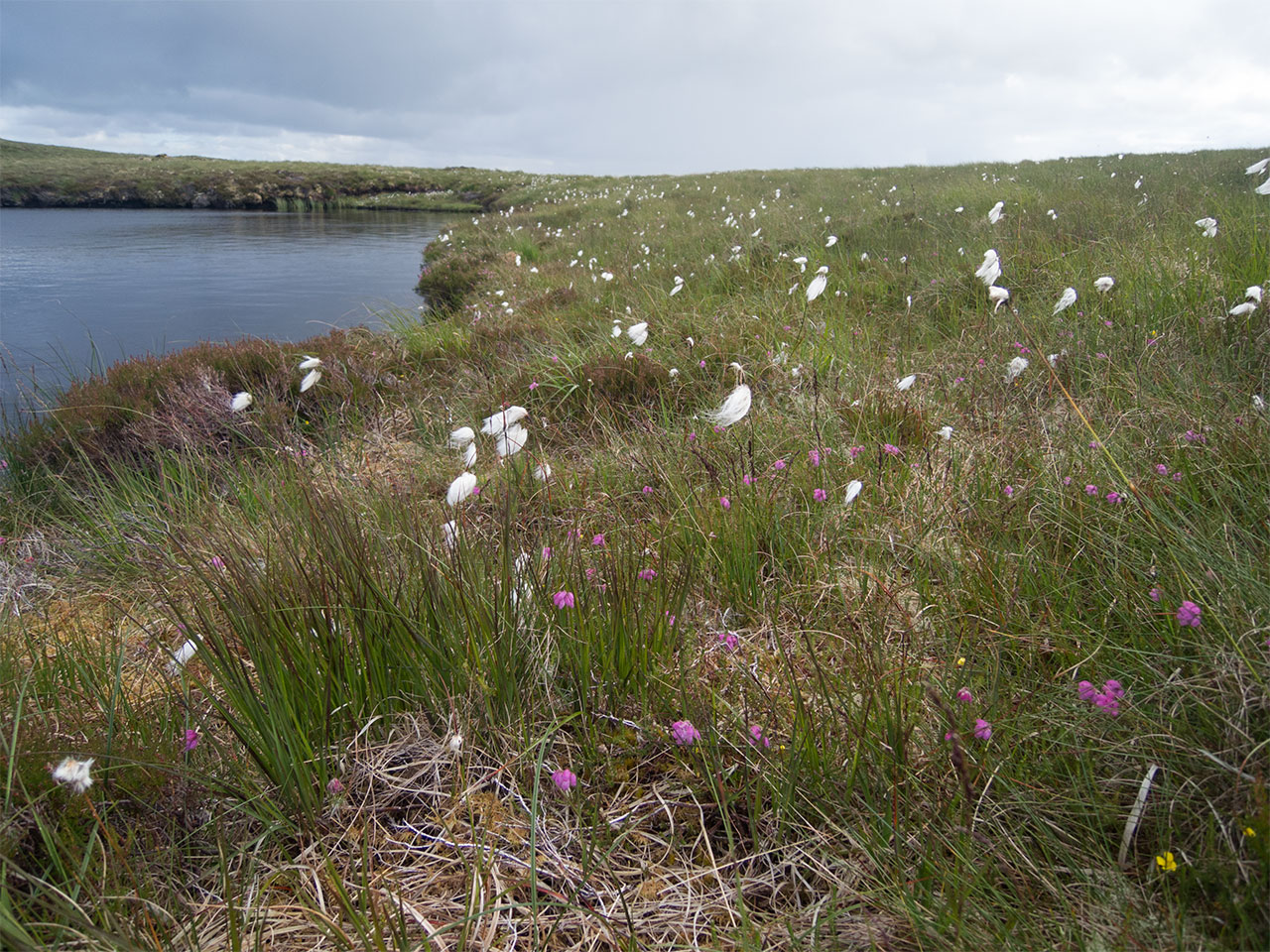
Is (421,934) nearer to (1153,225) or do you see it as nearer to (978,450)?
(978,450)

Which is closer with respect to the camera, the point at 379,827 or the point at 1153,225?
the point at 379,827

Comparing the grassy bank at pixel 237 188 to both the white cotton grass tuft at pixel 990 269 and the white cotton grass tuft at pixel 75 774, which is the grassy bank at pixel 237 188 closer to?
the white cotton grass tuft at pixel 990 269

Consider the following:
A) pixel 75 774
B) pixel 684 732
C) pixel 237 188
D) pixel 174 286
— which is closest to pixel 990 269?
pixel 684 732

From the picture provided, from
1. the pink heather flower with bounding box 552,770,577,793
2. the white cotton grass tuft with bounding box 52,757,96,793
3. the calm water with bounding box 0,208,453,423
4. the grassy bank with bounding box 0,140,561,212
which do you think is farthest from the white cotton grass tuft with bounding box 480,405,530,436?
the grassy bank with bounding box 0,140,561,212

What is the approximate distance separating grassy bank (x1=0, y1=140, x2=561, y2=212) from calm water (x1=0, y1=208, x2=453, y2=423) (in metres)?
12.9

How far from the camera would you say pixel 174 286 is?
14695mm

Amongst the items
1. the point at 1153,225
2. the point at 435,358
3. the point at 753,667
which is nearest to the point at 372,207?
the point at 435,358

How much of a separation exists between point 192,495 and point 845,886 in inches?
157

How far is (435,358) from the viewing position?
21.3 ft

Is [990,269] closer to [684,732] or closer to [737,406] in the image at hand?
[737,406]

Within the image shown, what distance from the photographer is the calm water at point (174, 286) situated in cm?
959

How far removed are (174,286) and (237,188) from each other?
3483cm

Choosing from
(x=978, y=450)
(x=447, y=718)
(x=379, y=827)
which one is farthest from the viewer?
(x=978, y=450)

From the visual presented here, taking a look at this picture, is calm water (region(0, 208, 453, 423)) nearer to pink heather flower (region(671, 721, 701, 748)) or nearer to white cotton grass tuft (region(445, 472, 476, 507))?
white cotton grass tuft (region(445, 472, 476, 507))
